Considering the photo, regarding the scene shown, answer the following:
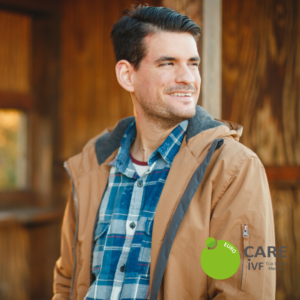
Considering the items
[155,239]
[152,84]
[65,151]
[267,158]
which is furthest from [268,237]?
[65,151]

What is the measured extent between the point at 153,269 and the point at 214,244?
253mm

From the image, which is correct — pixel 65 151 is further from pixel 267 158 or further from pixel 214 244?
pixel 214 244

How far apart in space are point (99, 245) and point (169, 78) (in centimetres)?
83

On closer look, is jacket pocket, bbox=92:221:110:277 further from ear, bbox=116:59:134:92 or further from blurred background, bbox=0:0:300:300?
blurred background, bbox=0:0:300:300

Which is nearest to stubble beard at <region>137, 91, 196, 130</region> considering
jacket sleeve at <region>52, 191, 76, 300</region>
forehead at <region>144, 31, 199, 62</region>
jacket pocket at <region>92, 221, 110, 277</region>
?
forehead at <region>144, 31, 199, 62</region>

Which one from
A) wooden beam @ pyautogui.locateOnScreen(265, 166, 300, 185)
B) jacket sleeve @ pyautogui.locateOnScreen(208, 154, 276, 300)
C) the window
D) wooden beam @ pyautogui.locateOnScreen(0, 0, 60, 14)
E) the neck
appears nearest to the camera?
jacket sleeve @ pyautogui.locateOnScreen(208, 154, 276, 300)

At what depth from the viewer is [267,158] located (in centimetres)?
252

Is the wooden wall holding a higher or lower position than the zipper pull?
higher

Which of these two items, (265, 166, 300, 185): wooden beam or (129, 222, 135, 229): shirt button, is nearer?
(129, 222, 135, 229): shirt button

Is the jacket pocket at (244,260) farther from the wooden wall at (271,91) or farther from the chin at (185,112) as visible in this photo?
the wooden wall at (271,91)

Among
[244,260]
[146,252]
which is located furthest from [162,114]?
[244,260]

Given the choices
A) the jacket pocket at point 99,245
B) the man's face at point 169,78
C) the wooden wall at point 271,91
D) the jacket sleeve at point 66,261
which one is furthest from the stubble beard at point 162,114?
the wooden wall at point 271,91

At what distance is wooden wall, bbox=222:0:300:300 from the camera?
97.8 inches

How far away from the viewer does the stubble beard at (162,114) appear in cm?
149
